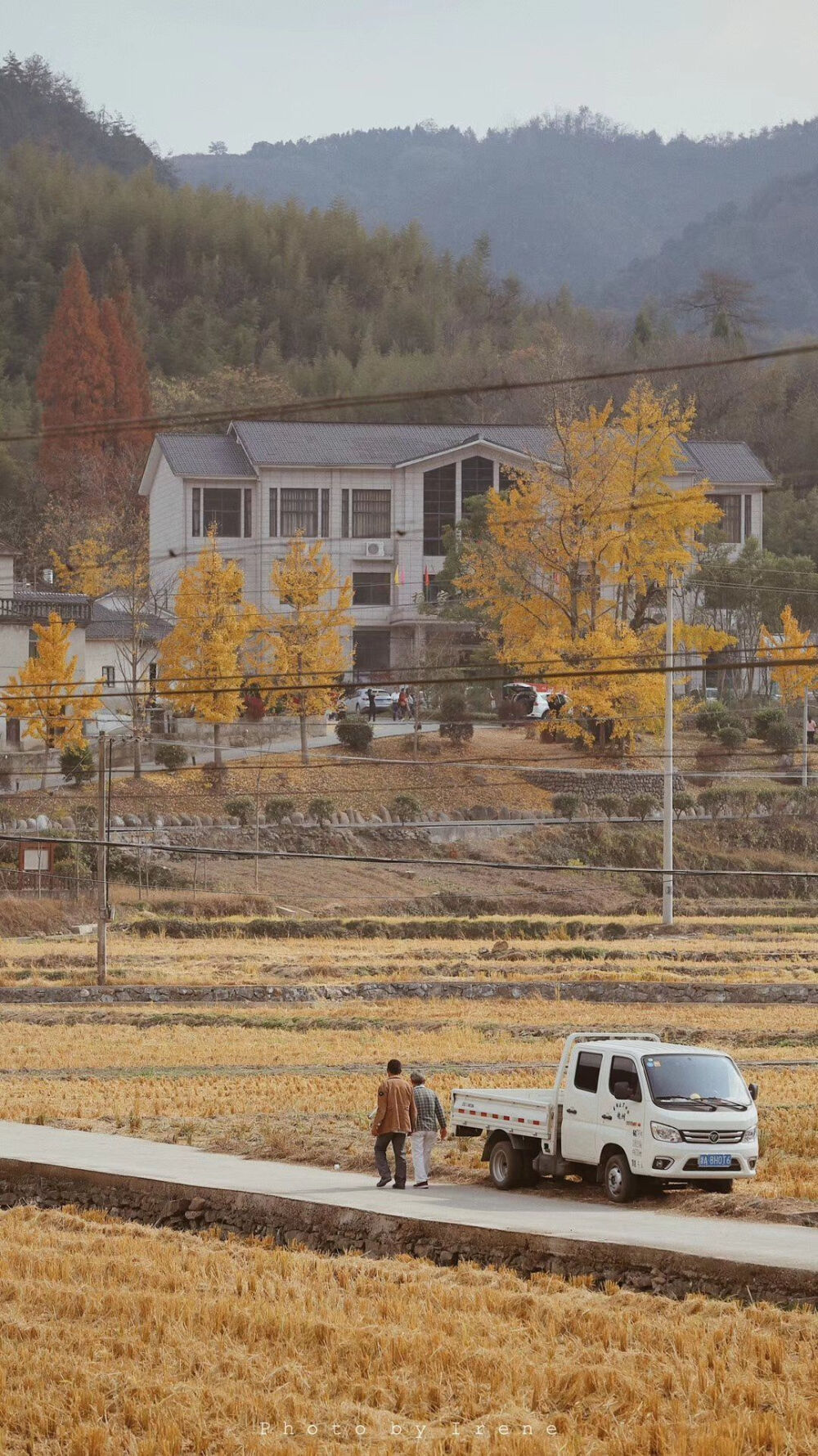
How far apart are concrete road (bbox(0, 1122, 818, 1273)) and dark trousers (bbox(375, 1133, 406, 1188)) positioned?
17 centimetres

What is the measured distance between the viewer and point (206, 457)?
80625mm

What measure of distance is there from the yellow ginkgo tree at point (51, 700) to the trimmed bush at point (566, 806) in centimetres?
1724

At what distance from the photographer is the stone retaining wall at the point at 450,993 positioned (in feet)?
129

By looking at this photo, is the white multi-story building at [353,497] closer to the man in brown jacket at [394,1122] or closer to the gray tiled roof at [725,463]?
the gray tiled roof at [725,463]

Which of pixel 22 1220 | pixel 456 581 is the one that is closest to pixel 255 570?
pixel 456 581

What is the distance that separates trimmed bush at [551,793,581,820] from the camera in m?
65.2

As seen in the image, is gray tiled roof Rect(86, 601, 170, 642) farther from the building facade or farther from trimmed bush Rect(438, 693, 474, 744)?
trimmed bush Rect(438, 693, 474, 744)

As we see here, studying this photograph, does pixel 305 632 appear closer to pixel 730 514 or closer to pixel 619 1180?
pixel 730 514

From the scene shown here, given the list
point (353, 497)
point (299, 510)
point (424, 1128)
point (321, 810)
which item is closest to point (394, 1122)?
point (424, 1128)

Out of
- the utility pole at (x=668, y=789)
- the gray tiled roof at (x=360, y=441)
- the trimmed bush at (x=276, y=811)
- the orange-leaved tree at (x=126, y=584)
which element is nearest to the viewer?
the utility pole at (x=668, y=789)

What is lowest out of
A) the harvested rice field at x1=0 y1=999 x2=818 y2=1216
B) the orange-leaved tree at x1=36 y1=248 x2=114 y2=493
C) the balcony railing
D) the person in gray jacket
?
the harvested rice field at x1=0 y1=999 x2=818 y2=1216

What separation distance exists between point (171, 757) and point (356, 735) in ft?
23.7

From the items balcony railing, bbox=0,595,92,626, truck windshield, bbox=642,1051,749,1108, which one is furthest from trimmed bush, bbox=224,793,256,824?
truck windshield, bbox=642,1051,749,1108

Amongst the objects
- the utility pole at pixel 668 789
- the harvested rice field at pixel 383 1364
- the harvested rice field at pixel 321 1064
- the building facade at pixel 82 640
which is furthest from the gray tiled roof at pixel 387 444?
the harvested rice field at pixel 383 1364
